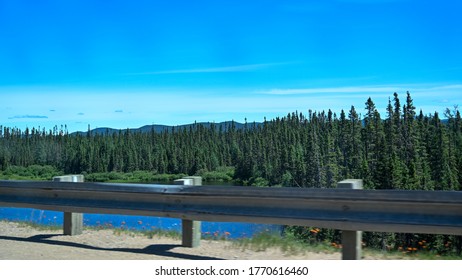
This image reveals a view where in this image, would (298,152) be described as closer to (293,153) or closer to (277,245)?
(293,153)

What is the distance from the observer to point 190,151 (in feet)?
514

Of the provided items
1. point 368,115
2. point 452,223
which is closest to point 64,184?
point 452,223

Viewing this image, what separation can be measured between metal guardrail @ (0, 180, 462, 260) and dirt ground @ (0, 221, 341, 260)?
0.50 meters

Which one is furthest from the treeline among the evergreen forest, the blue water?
the blue water

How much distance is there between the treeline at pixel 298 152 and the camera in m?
87.4

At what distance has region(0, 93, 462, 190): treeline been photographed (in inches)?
3440

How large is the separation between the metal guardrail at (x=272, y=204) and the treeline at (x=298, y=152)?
64.4m

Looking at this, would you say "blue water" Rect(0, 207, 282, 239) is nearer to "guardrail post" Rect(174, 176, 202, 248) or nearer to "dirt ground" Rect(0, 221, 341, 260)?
"dirt ground" Rect(0, 221, 341, 260)

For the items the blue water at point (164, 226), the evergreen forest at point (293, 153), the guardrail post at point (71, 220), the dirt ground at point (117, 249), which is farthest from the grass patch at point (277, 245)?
the evergreen forest at point (293, 153)

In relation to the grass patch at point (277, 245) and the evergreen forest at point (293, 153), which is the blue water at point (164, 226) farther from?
the evergreen forest at point (293, 153)

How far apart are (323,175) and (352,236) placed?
3763 inches

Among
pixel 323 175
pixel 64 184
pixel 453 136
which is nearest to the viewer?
pixel 64 184

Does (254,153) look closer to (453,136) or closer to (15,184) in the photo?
(453,136)

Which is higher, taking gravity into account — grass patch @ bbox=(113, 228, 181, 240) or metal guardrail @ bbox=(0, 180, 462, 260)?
metal guardrail @ bbox=(0, 180, 462, 260)
